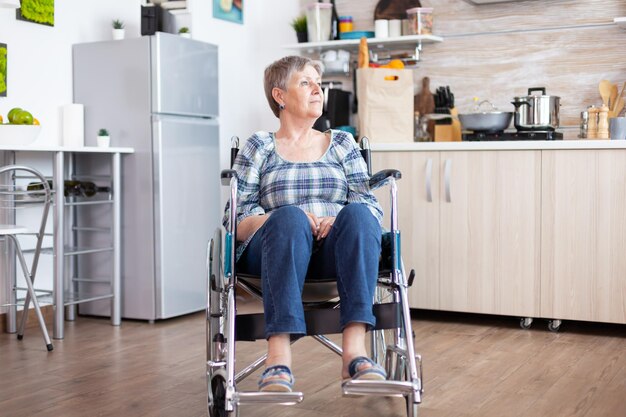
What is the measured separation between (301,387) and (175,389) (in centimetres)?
43

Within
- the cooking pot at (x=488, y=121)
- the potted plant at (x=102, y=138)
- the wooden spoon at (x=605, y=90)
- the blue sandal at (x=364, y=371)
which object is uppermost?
the wooden spoon at (x=605, y=90)

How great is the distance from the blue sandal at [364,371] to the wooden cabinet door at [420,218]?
212 cm

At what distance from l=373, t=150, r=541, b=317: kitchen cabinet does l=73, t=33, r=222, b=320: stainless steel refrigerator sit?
97 cm

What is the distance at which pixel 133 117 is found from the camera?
4.38 metres

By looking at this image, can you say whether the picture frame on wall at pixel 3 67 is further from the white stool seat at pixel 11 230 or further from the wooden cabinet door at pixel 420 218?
the wooden cabinet door at pixel 420 218

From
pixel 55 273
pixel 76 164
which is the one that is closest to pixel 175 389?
pixel 55 273

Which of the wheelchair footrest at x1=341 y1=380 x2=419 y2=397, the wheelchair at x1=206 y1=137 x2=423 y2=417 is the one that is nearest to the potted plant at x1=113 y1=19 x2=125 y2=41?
the wheelchair at x1=206 y1=137 x2=423 y2=417

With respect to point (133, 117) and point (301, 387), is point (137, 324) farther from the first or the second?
point (301, 387)

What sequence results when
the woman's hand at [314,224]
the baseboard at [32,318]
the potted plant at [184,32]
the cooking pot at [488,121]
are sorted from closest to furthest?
1. the woman's hand at [314,224]
2. the baseboard at [32,318]
3. the cooking pot at [488,121]
4. the potted plant at [184,32]

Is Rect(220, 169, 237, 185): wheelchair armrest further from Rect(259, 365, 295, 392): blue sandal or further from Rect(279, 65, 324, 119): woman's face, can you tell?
Rect(259, 365, 295, 392): blue sandal

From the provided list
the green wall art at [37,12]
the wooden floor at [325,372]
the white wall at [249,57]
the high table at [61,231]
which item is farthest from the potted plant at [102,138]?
the white wall at [249,57]

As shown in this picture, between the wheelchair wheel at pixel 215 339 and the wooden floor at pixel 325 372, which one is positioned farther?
the wooden floor at pixel 325 372

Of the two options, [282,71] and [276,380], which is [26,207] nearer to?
[282,71]

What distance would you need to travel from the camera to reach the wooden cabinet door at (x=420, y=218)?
4.38m
